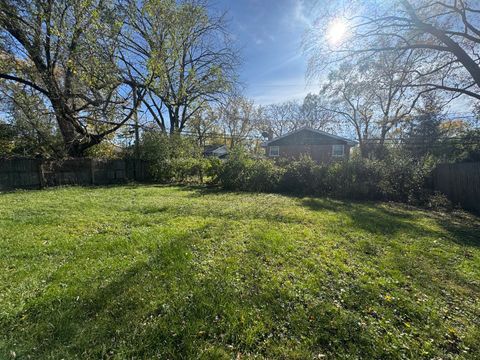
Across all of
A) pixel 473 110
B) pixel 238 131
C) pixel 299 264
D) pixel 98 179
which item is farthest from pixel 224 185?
pixel 238 131

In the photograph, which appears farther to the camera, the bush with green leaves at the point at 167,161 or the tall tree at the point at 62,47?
the bush with green leaves at the point at 167,161

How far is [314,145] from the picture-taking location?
762 inches

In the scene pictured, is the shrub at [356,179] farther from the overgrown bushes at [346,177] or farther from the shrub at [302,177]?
the shrub at [302,177]

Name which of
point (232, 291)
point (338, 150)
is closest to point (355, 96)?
point (338, 150)

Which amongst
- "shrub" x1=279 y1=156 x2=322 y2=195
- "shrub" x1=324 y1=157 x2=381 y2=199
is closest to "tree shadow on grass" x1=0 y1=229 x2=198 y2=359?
"shrub" x1=279 y1=156 x2=322 y2=195

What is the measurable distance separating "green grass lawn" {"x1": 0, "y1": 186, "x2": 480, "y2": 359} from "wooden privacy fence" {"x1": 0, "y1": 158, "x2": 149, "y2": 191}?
6.81m

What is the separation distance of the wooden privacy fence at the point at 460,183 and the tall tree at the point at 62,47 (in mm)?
14180

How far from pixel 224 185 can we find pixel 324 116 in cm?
2606

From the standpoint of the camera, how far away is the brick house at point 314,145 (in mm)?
18655

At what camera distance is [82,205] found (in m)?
6.46

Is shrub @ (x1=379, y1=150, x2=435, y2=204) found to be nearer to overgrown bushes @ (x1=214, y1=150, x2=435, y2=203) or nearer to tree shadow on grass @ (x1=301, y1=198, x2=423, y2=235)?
overgrown bushes @ (x1=214, y1=150, x2=435, y2=203)

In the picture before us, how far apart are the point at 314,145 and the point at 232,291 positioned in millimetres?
18536

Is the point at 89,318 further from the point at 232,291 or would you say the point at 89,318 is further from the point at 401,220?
the point at 401,220

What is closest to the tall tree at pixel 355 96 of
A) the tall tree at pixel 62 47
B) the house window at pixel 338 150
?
the house window at pixel 338 150
